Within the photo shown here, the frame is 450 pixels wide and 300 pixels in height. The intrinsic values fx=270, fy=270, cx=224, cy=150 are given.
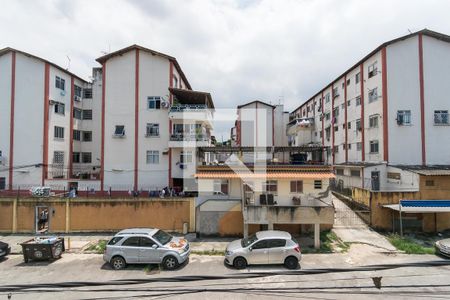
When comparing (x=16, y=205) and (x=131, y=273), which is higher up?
(x=16, y=205)

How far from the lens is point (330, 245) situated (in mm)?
15531

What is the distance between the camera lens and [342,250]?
1485 cm

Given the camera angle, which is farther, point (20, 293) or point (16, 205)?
point (16, 205)

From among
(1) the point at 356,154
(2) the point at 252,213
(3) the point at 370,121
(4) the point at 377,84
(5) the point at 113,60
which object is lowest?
(2) the point at 252,213

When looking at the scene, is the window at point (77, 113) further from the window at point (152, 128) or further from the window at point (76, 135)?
the window at point (152, 128)

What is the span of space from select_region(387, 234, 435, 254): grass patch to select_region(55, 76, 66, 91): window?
32.4 metres

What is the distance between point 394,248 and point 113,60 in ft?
87.5

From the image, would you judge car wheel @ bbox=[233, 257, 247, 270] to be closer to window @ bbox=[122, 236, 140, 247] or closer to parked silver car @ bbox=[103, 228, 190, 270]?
parked silver car @ bbox=[103, 228, 190, 270]

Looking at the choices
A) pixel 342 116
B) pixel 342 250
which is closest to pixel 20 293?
pixel 342 250

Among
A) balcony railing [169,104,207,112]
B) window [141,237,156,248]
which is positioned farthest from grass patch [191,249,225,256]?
balcony railing [169,104,207,112]

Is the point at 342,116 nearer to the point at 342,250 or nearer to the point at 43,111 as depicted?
the point at 342,250

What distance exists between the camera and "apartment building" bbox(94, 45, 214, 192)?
25.1m

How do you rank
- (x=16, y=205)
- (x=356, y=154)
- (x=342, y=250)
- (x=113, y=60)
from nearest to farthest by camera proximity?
(x=342, y=250) < (x=16, y=205) < (x=113, y=60) < (x=356, y=154)

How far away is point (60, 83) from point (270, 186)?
2518 cm
